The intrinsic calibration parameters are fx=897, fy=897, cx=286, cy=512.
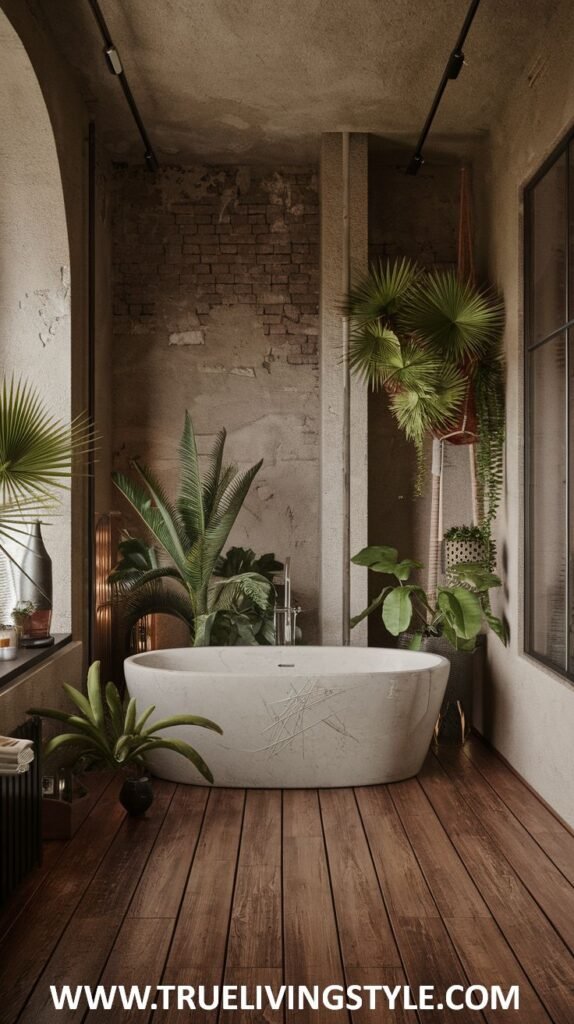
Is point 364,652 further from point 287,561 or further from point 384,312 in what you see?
point 384,312

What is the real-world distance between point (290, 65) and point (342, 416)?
201 cm

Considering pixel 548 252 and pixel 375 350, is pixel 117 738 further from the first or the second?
pixel 548 252

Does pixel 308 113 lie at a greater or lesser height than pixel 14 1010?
greater

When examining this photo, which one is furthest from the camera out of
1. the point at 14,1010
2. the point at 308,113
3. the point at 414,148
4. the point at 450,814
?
the point at 414,148

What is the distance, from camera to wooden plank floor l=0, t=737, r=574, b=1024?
7.95 ft

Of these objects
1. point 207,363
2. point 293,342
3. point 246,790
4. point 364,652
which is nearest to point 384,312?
point 293,342

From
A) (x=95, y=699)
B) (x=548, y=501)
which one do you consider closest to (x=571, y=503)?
(x=548, y=501)

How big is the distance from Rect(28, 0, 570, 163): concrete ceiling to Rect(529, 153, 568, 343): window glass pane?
65 cm

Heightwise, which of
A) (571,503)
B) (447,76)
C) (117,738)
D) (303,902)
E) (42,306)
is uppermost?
(447,76)

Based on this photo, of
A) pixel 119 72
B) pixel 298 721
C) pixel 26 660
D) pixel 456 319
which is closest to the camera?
pixel 26 660

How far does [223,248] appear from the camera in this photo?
20.5 feet

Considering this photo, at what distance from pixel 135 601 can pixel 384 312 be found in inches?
93.6

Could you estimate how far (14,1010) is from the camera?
227 cm

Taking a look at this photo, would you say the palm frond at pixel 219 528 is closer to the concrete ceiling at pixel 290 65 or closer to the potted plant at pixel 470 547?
the potted plant at pixel 470 547
